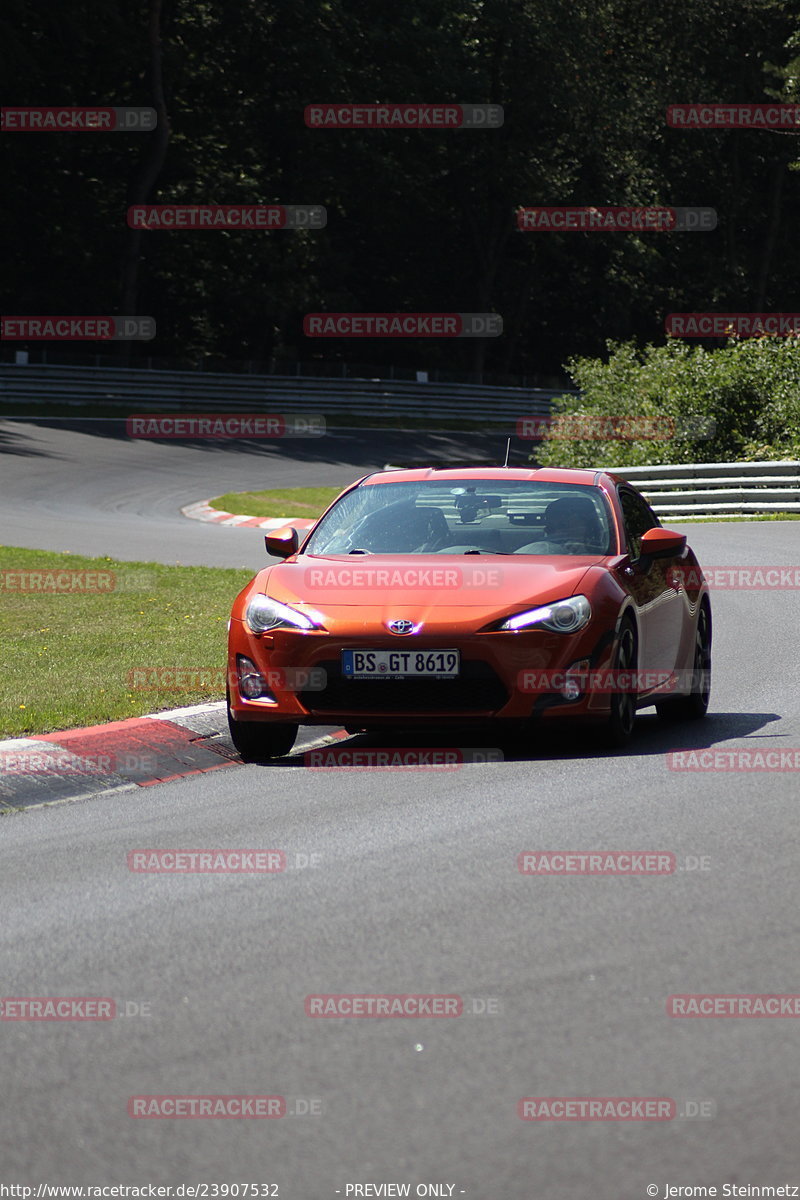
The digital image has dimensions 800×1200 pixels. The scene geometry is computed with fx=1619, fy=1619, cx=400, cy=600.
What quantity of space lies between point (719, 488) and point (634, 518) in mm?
18807

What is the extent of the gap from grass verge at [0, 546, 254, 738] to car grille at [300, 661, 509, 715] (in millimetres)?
1562

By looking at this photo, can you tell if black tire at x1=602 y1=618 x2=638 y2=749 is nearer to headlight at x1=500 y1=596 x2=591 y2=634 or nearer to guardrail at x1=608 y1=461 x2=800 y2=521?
headlight at x1=500 y1=596 x2=591 y2=634

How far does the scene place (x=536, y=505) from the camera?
31.3 ft

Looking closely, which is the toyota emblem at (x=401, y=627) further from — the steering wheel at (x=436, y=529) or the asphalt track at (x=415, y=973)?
the steering wheel at (x=436, y=529)

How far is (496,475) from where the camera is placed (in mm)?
9820

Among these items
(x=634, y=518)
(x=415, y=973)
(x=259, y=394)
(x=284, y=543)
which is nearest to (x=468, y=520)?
(x=284, y=543)

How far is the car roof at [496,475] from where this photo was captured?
9820 mm

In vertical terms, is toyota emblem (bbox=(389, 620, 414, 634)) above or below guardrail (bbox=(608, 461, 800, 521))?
above

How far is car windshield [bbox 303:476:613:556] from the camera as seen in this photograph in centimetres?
927

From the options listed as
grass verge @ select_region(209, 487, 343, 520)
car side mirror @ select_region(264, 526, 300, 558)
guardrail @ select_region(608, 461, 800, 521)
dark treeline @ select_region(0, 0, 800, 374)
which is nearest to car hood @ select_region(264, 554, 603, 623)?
car side mirror @ select_region(264, 526, 300, 558)

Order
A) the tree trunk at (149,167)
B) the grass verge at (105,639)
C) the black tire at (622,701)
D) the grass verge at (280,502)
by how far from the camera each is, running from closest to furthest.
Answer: the black tire at (622,701), the grass verge at (105,639), the grass verge at (280,502), the tree trunk at (149,167)

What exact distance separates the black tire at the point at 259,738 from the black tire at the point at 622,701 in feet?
5.43

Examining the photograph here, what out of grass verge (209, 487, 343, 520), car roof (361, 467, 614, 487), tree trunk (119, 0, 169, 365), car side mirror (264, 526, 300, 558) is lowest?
grass verge (209, 487, 343, 520)

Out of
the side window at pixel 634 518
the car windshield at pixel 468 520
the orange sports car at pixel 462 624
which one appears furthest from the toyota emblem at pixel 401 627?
the side window at pixel 634 518
